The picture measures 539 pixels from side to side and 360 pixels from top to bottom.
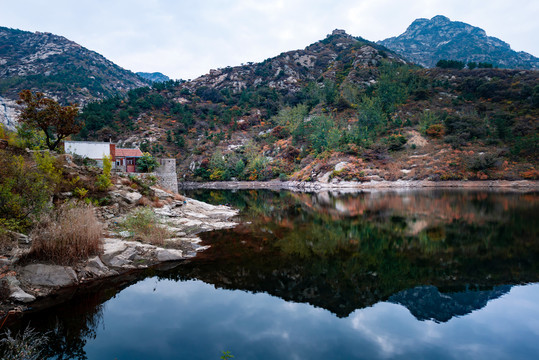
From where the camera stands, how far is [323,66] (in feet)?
451

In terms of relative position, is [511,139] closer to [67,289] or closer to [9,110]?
[67,289]

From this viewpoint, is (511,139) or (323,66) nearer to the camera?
(511,139)

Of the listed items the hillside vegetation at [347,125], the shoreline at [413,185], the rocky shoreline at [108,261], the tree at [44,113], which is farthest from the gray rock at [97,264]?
the hillside vegetation at [347,125]

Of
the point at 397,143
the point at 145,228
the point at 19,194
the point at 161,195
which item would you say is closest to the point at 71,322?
the point at 19,194

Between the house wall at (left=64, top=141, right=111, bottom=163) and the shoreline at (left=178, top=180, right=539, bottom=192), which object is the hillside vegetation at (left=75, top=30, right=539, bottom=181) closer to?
the shoreline at (left=178, top=180, right=539, bottom=192)

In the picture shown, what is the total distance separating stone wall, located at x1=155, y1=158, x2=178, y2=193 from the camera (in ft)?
94.0

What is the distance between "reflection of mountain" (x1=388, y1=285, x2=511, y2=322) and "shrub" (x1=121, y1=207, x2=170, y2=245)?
10362 millimetres

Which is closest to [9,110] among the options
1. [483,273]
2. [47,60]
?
[47,60]

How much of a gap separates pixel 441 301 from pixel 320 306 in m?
3.40

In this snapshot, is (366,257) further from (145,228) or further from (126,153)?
(126,153)

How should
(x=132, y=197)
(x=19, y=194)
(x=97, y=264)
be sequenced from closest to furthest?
(x=19, y=194)
(x=97, y=264)
(x=132, y=197)

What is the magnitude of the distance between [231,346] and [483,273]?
878 centimetres

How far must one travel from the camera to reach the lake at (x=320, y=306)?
5676 millimetres

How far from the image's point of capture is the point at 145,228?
13.6m
